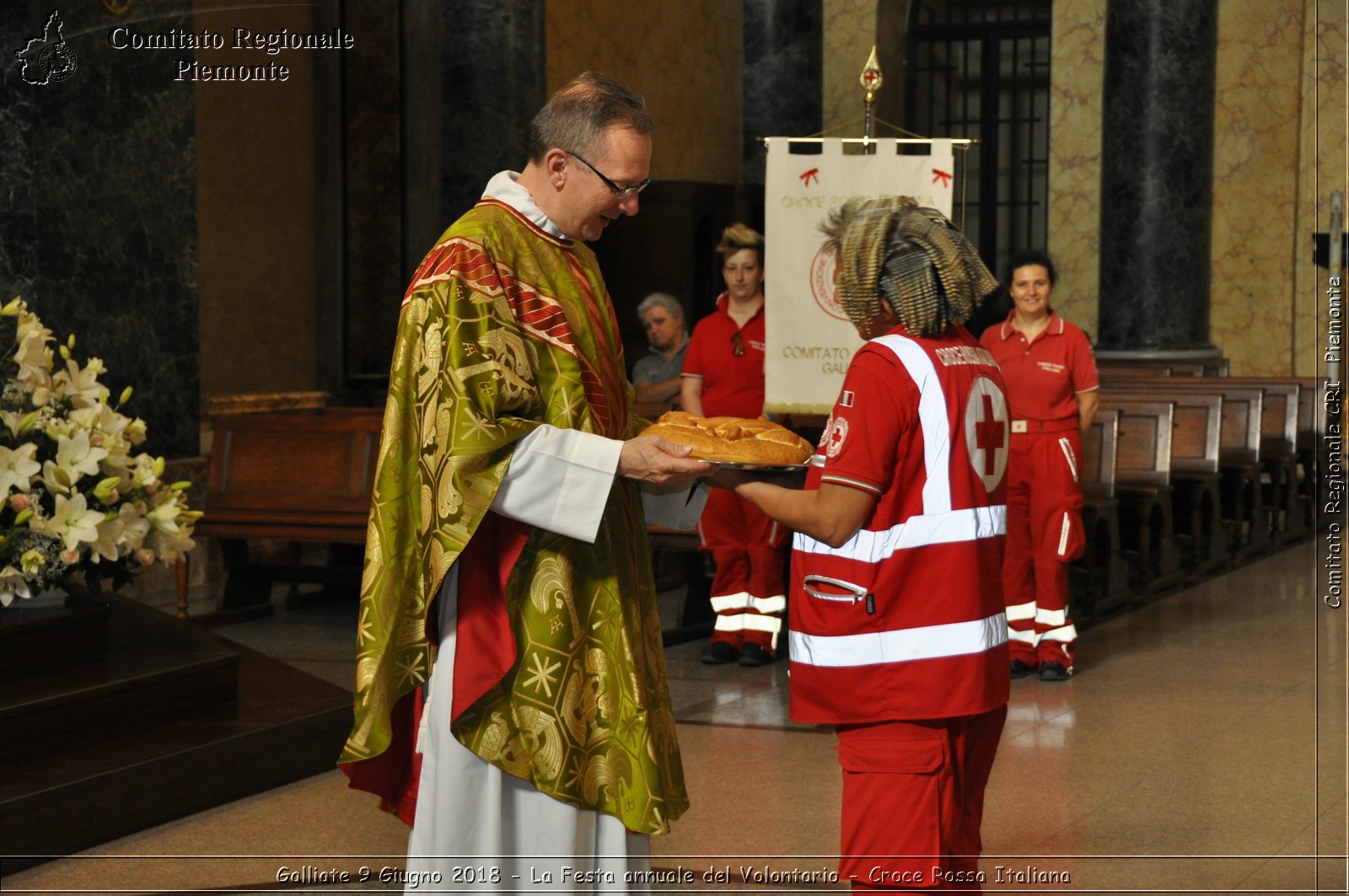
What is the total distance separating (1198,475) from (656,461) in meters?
7.58

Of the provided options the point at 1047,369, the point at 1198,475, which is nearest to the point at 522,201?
the point at 1047,369

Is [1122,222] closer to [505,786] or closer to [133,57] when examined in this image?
[133,57]

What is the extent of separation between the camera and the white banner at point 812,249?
7590mm

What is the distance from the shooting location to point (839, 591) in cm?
290

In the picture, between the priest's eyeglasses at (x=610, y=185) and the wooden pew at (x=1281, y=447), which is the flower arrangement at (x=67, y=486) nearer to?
the priest's eyeglasses at (x=610, y=185)

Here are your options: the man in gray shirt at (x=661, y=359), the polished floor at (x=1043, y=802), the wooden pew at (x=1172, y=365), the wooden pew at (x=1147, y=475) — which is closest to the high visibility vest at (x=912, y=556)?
the polished floor at (x=1043, y=802)

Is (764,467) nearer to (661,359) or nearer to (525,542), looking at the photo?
(525,542)

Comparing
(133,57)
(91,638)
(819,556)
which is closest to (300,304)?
(133,57)

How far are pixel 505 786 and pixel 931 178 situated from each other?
17.8 ft

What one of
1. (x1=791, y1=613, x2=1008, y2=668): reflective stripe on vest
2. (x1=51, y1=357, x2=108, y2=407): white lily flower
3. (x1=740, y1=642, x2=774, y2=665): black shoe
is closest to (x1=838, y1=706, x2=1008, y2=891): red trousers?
(x1=791, y1=613, x2=1008, y2=668): reflective stripe on vest

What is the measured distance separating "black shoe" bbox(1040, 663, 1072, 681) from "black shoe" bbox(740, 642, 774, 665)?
1203 millimetres

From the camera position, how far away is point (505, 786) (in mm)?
2814

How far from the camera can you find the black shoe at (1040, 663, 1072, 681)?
6797 millimetres

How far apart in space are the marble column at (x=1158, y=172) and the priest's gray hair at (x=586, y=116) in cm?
1103
